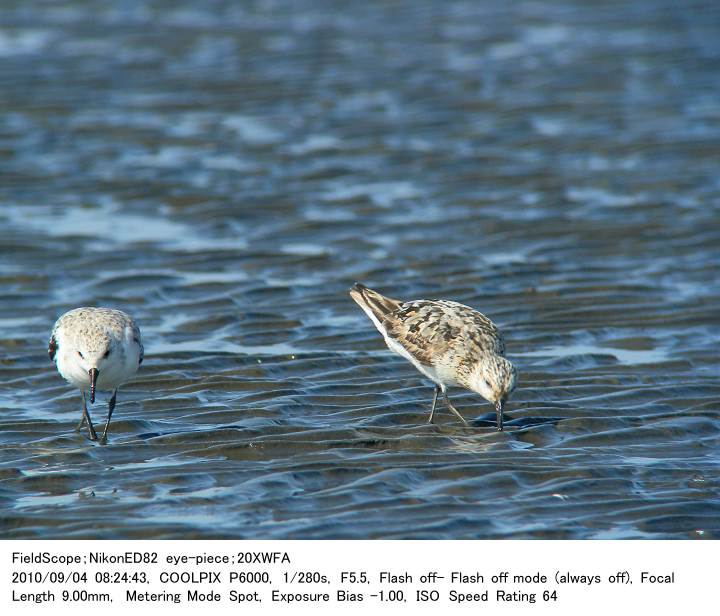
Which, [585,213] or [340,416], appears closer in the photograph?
[340,416]

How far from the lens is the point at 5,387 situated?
40.2 ft

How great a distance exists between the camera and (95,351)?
1064 centimetres

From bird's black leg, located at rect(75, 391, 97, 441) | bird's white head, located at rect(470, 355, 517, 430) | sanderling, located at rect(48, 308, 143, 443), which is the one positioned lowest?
bird's black leg, located at rect(75, 391, 97, 441)

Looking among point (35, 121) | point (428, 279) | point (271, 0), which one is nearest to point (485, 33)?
point (271, 0)

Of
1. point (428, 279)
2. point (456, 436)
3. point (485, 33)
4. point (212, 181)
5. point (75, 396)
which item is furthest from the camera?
point (485, 33)

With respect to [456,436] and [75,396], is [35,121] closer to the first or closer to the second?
[75,396]

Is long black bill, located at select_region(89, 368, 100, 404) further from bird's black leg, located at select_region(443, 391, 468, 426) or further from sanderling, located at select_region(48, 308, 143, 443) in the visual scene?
bird's black leg, located at select_region(443, 391, 468, 426)

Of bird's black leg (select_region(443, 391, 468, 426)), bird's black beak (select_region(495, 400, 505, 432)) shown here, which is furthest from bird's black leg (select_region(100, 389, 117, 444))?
bird's black beak (select_region(495, 400, 505, 432))

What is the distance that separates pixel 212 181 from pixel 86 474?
32.0ft

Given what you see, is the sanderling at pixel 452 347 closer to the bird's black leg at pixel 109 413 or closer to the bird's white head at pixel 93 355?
the bird's black leg at pixel 109 413

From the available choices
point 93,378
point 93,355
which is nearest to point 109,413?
point 93,378

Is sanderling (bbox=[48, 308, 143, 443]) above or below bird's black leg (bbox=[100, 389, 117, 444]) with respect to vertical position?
above

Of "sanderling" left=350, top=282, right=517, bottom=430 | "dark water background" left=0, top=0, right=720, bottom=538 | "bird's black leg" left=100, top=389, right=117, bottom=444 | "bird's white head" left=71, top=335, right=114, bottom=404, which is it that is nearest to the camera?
"dark water background" left=0, top=0, right=720, bottom=538

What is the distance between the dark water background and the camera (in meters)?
9.68
